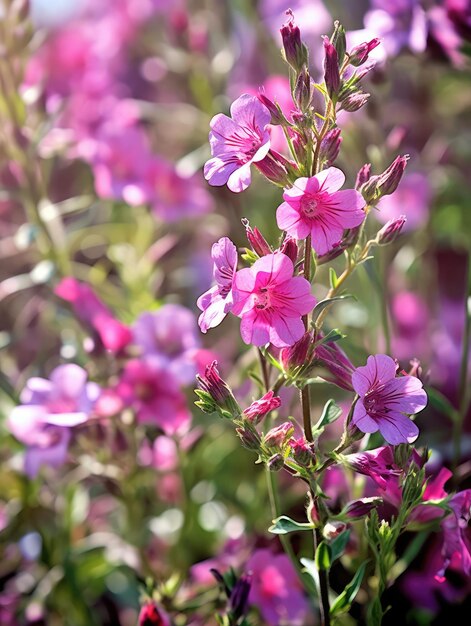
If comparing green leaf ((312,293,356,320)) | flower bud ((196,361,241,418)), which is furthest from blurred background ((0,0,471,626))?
flower bud ((196,361,241,418))

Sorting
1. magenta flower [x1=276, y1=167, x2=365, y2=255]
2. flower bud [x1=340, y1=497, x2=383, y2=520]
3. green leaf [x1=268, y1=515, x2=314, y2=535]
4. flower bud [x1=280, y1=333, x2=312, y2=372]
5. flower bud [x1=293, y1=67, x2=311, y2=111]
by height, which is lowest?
flower bud [x1=340, y1=497, x2=383, y2=520]

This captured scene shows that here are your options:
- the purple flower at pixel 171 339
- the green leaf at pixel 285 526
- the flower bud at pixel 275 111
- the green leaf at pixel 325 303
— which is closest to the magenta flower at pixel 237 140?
the flower bud at pixel 275 111

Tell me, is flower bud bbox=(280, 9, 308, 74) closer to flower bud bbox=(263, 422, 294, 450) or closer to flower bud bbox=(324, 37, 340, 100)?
flower bud bbox=(324, 37, 340, 100)

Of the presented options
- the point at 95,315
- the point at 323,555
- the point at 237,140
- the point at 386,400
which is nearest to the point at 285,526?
the point at 323,555

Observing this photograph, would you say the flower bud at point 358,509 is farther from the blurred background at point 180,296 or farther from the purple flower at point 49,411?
the purple flower at point 49,411

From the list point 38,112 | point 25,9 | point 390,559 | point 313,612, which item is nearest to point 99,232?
point 38,112

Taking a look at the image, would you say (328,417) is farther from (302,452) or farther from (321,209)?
(321,209)
